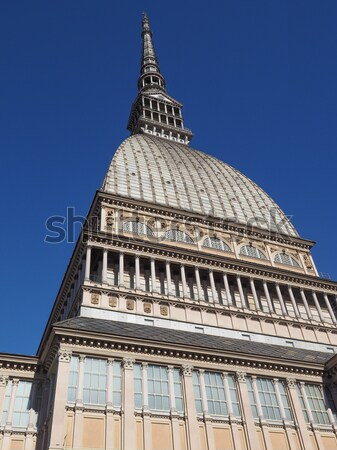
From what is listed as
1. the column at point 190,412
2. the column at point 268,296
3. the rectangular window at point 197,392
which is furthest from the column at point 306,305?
the column at point 190,412

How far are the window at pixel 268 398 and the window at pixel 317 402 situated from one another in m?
1.27

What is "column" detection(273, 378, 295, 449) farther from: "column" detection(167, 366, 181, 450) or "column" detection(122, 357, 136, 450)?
"column" detection(122, 357, 136, 450)

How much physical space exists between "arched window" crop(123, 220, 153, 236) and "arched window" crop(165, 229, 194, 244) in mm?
1916

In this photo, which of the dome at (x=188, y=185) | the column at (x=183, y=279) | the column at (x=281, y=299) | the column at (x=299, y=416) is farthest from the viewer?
the dome at (x=188, y=185)

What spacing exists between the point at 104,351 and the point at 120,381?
2.04 m

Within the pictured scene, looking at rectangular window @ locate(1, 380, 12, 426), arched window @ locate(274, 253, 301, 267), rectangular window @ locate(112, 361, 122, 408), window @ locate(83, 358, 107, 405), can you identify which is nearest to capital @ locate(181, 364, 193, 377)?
rectangular window @ locate(112, 361, 122, 408)

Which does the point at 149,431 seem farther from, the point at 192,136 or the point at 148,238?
the point at 192,136

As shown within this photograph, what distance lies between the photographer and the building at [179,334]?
88.5ft

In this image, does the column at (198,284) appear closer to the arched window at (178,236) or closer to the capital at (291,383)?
the arched window at (178,236)

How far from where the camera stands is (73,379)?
87.7ft

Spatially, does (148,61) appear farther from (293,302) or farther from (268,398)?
(268,398)

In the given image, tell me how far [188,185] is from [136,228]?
15.4m

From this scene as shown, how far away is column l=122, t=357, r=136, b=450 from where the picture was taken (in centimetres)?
2519

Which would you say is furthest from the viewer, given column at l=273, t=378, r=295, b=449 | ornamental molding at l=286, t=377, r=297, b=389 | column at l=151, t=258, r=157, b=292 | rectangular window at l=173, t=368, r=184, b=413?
column at l=151, t=258, r=157, b=292
